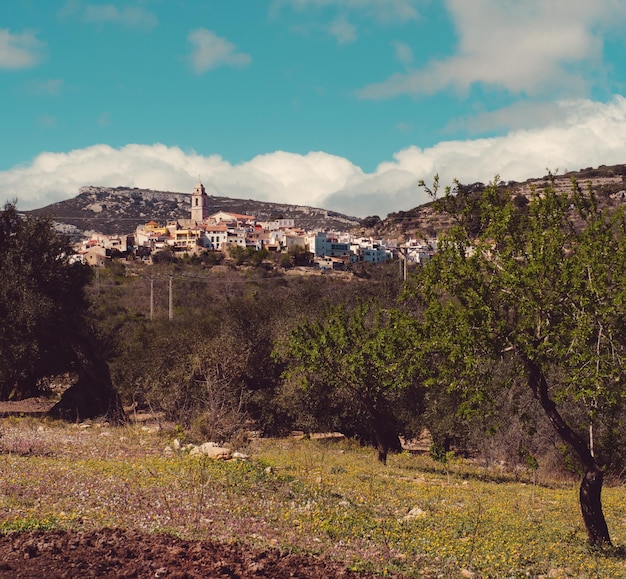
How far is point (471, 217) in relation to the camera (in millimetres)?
12555

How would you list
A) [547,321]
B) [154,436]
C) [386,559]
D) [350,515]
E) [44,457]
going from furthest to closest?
[154,436] → [44,457] → [547,321] → [350,515] → [386,559]

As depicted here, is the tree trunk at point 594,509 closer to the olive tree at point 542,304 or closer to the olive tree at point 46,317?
the olive tree at point 542,304

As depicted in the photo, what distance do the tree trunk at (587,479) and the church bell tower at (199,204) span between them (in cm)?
17964

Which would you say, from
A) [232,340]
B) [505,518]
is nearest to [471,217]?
[505,518]

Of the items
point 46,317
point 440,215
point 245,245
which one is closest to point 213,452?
point 46,317

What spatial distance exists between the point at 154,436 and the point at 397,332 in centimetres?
947

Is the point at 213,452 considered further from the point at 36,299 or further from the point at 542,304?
the point at 36,299

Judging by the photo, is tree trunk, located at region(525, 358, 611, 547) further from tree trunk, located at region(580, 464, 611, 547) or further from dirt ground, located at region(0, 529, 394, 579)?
dirt ground, located at region(0, 529, 394, 579)

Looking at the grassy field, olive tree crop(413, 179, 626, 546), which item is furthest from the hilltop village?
olive tree crop(413, 179, 626, 546)

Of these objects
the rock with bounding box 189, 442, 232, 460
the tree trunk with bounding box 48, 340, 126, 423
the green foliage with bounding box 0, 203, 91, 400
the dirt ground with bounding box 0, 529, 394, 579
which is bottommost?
the tree trunk with bounding box 48, 340, 126, 423

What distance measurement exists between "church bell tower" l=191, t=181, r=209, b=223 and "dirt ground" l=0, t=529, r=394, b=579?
182 meters

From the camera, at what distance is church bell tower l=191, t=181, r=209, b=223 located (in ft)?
625

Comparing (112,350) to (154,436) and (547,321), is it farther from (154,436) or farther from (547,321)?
(547,321)

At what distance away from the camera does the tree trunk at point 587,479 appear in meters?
11.2
